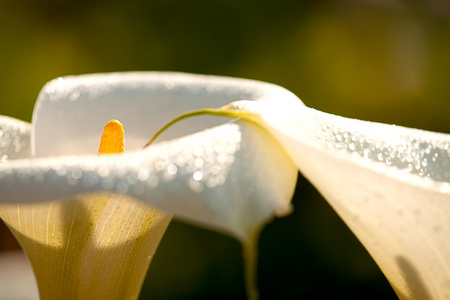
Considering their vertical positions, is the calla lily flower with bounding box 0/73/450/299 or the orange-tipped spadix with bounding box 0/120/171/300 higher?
the calla lily flower with bounding box 0/73/450/299

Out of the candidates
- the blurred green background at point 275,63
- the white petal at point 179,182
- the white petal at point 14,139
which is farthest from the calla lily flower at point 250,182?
the blurred green background at point 275,63

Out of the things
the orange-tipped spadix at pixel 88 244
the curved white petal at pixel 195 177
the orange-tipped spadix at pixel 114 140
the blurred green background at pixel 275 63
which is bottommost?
the blurred green background at pixel 275 63

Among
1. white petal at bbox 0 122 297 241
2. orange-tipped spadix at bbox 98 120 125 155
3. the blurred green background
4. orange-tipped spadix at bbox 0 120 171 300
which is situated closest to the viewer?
white petal at bbox 0 122 297 241

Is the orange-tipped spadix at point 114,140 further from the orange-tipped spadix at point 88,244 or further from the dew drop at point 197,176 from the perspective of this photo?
the dew drop at point 197,176

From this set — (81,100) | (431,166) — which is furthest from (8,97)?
(431,166)

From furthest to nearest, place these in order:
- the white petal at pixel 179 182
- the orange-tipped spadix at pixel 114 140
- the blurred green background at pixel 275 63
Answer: the blurred green background at pixel 275 63 < the orange-tipped spadix at pixel 114 140 < the white petal at pixel 179 182

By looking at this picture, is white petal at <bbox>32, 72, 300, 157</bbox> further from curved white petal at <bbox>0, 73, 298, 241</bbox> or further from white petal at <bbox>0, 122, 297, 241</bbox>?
white petal at <bbox>0, 122, 297, 241</bbox>

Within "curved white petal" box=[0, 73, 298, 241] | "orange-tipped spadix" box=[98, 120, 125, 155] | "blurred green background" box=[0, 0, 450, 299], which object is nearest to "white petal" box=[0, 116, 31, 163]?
"orange-tipped spadix" box=[98, 120, 125, 155]

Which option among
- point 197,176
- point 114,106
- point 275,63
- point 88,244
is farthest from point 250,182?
point 275,63
